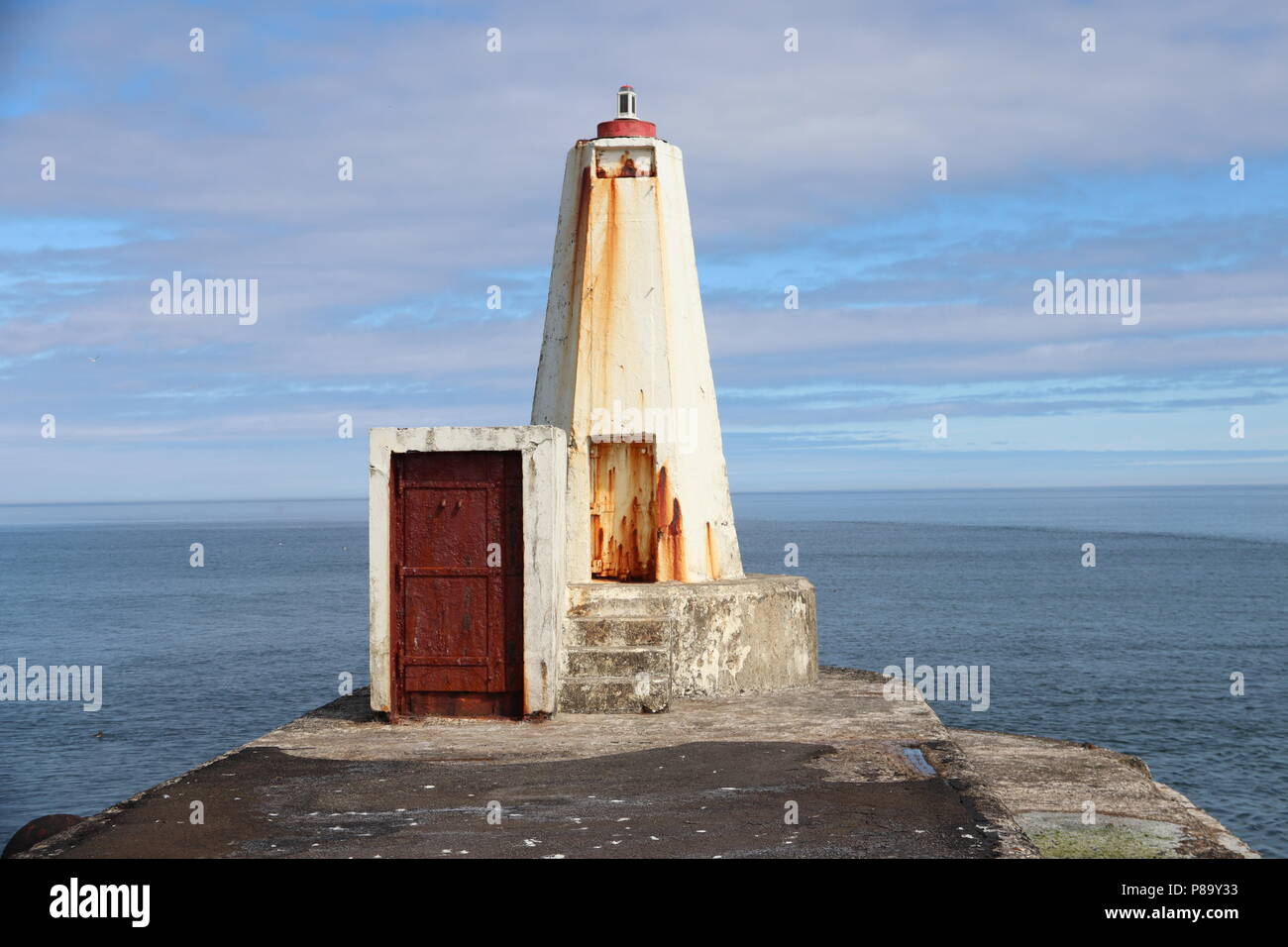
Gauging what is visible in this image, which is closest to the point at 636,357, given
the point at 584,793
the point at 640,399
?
the point at 640,399

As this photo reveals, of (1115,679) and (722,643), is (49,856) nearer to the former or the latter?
(722,643)

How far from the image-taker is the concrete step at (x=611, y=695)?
9641 mm

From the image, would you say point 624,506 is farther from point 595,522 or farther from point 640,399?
point 640,399

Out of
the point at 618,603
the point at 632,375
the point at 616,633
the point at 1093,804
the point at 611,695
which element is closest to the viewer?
the point at 1093,804

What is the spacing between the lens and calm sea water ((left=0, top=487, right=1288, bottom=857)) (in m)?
18.3

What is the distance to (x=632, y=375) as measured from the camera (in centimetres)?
Result: 1104

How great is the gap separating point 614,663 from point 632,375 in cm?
255

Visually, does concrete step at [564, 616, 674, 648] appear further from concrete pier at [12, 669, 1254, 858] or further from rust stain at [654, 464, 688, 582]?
rust stain at [654, 464, 688, 582]

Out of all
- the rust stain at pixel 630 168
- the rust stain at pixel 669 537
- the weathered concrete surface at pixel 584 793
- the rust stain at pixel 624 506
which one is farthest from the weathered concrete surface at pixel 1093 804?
the rust stain at pixel 630 168

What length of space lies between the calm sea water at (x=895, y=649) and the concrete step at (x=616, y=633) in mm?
7486

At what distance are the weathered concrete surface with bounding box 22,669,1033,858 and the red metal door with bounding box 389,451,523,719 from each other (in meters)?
0.27
